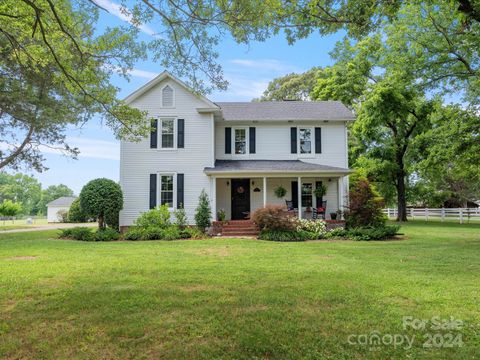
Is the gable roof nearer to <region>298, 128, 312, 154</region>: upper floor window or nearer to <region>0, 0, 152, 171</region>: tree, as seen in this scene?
<region>298, 128, 312, 154</region>: upper floor window

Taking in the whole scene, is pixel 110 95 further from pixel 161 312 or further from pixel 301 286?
pixel 301 286

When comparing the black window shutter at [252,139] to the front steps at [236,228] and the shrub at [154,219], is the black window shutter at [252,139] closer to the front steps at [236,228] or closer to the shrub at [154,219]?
the front steps at [236,228]

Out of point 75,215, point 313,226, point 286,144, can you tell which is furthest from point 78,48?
point 75,215

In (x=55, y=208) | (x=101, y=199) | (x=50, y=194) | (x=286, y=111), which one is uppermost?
(x=286, y=111)

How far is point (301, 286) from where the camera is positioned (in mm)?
5625

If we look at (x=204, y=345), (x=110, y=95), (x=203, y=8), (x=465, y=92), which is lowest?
(x=204, y=345)

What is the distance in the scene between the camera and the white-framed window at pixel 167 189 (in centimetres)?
1603

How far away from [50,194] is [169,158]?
336 ft

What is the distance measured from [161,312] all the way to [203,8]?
4687 millimetres

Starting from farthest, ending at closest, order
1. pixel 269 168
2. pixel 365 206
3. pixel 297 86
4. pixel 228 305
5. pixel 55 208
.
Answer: pixel 55 208 < pixel 297 86 < pixel 269 168 < pixel 365 206 < pixel 228 305

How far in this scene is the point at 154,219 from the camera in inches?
584

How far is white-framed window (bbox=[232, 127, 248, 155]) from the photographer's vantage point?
17.7 metres

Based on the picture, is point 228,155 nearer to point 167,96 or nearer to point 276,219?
point 167,96

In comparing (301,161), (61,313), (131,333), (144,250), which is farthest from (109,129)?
(301,161)
